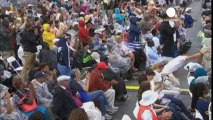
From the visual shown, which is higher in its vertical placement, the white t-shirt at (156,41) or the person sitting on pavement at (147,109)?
the person sitting on pavement at (147,109)

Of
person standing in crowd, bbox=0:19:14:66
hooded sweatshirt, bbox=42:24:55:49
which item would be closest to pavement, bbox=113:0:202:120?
hooded sweatshirt, bbox=42:24:55:49

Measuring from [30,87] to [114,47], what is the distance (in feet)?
13.2

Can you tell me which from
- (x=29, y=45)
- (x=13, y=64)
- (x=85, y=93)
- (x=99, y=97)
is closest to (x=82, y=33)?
(x=29, y=45)

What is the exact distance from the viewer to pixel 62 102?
23.5ft

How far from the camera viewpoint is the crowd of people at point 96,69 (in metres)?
6.82

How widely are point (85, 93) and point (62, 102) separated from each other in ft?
2.64

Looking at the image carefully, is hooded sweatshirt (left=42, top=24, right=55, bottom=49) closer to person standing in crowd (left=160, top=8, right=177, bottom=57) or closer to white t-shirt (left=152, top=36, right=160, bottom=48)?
white t-shirt (left=152, top=36, right=160, bottom=48)

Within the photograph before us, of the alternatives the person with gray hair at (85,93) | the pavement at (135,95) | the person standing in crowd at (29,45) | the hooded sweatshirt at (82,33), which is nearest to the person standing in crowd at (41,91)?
the person with gray hair at (85,93)

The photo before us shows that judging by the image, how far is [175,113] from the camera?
6.51 m

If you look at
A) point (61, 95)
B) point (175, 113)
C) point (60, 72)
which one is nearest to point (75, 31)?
point (60, 72)

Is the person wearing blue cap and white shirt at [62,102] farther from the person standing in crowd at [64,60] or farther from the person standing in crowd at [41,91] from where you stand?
the person standing in crowd at [64,60]

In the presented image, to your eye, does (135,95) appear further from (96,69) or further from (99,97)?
(99,97)

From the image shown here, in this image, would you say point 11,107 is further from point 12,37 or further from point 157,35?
point 157,35

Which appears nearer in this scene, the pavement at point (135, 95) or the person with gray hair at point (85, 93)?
the person with gray hair at point (85, 93)
